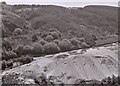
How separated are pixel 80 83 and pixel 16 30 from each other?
1423 cm

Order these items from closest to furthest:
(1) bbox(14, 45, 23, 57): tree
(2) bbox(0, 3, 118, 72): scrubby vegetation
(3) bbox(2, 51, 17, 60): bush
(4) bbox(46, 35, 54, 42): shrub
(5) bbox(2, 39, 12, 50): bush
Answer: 1. (3) bbox(2, 51, 17, 60): bush
2. (1) bbox(14, 45, 23, 57): tree
3. (2) bbox(0, 3, 118, 72): scrubby vegetation
4. (5) bbox(2, 39, 12, 50): bush
5. (4) bbox(46, 35, 54, 42): shrub

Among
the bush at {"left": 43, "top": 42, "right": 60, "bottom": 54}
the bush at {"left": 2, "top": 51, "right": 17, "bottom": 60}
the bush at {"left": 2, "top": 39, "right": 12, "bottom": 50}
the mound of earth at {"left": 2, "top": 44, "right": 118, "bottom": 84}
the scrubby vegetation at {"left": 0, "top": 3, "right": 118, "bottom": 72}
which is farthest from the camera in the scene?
the bush at {"left": 2, "top": 39, "right": 12, "bottom": 50}

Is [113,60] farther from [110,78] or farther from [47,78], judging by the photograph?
[47,78]

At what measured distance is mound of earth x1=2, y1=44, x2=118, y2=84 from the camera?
37.1ft

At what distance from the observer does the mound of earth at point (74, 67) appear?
11297mm

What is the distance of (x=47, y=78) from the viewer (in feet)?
36.7

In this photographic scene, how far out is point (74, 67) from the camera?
11984 millimetres

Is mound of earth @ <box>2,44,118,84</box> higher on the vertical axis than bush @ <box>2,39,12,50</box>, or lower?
higher

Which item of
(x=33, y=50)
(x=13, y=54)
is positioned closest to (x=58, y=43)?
(x=33, y=50)

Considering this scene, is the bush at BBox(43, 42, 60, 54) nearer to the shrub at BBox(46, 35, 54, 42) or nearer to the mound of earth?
the mound of earth

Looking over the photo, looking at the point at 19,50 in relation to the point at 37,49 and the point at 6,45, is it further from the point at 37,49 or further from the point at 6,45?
the point at 6,45

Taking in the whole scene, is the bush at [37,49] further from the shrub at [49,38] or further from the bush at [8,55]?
the shrub at [49,38]

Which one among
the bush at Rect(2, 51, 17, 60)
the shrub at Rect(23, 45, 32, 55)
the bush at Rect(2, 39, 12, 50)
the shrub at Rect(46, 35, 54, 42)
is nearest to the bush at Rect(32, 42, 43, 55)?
the shrub at Rect(23, 45, 32, 55)

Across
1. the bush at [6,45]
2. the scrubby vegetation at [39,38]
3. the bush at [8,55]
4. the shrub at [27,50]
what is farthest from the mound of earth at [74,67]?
the bush at [6,45]
